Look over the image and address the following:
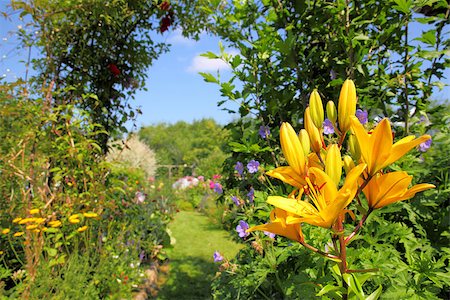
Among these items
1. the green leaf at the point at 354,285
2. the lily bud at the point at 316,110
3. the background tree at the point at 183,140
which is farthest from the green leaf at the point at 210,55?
the background tree at the point at 183,140

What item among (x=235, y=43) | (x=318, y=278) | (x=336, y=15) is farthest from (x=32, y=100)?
(x=318, y=278)

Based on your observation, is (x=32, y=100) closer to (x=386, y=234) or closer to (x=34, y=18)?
(x=34, y=18)

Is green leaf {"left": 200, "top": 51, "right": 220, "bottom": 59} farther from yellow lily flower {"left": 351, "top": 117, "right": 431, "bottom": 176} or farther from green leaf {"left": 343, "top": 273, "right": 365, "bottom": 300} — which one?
green leaf {"left": 343, "top": 273, "right": 365, "bottom": 300}

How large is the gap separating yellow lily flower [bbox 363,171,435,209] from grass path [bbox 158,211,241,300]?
10.4 ft

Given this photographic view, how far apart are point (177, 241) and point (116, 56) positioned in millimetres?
3271

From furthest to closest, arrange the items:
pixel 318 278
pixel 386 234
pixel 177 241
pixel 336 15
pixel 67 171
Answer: pixel 177 241 < pixel 67 171 < pixel 336 15 < pixel 386 234 < pixel 318 278

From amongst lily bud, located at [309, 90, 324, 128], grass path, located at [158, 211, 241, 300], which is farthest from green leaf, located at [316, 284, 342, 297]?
grass path, located at [158, 211, 241, 300]

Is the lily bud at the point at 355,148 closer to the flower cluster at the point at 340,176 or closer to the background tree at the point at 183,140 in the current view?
the flower cluster at the point at 340,176

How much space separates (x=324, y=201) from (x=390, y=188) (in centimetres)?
14

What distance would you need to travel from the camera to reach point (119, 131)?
408cm

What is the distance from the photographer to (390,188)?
67cm

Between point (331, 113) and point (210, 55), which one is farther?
point (210, 55)

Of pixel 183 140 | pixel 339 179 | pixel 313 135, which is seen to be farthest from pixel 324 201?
pixel 183 140

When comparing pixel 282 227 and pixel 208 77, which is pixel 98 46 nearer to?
pixel 208 77
